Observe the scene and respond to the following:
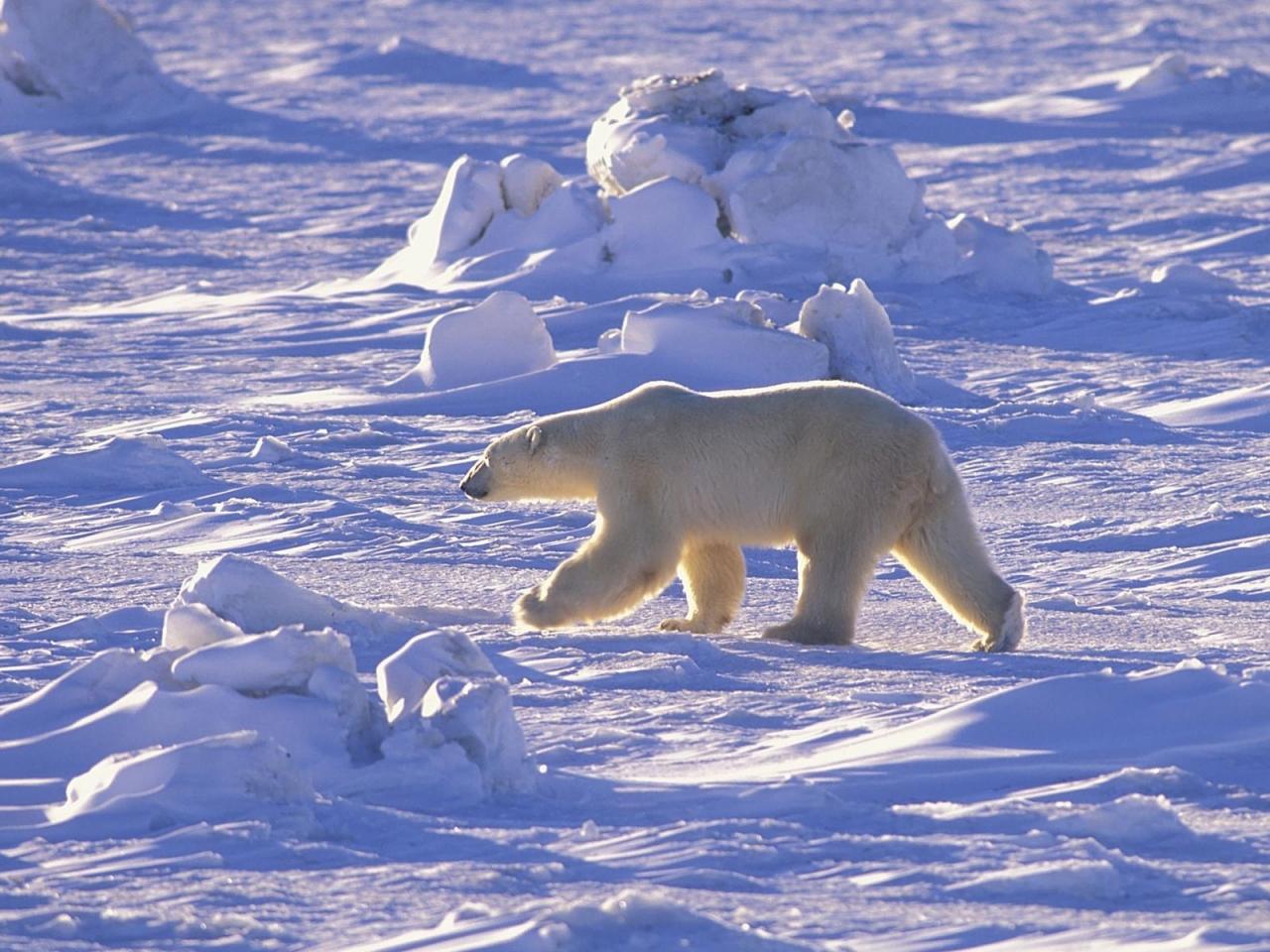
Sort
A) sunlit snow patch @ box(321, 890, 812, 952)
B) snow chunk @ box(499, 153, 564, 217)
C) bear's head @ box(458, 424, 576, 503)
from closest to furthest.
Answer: sunlit snow patch @ box(321, 890, 812, 952), bear's head @ box(458, 424, 576, 503), snow chunk @ box(499, 153, 564, 217)

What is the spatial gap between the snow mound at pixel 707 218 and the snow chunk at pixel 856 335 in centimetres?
270

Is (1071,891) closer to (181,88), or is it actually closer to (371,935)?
(371,935)

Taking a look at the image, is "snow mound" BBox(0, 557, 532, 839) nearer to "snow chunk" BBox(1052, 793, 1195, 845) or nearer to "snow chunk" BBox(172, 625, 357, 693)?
"snow chunk" BBox(172, 625, 357, 693)

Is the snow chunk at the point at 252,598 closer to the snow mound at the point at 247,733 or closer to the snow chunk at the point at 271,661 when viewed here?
the snow mound at the point at 247,733

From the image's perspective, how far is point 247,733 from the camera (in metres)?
3.78

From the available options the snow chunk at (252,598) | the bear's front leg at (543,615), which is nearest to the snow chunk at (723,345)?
the bear's front leg at (543,615)

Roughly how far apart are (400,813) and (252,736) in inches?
13.0

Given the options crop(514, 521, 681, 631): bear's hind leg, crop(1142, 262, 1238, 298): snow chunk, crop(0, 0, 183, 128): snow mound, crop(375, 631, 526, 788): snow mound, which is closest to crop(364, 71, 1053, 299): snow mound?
crop(1142, 262, 1238, 298): snow chunk

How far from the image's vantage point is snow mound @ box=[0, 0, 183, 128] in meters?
20.1

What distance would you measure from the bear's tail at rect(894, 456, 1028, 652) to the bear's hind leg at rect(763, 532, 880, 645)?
0.61 ft

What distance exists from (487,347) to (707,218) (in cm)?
334

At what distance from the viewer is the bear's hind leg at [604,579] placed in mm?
5582

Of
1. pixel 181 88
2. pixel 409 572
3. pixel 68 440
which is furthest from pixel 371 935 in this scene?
pixel 181 88

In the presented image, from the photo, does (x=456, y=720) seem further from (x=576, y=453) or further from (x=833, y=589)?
(x=576, y=453)
